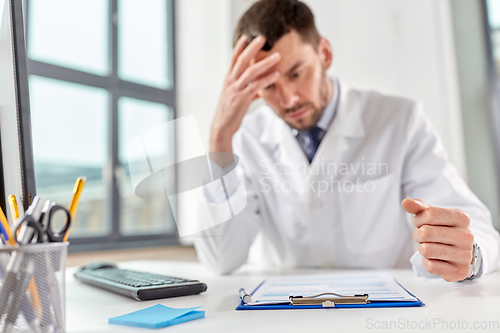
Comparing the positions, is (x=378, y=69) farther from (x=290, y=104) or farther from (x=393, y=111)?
(x=290, y=104)

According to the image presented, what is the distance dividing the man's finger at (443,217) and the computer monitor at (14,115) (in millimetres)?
558

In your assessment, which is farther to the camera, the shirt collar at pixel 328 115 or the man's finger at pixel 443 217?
the shirt collar at pixel 328 115

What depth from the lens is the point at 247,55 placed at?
1.02 metres

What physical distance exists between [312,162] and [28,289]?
86cm

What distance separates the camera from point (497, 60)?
182 centimetres

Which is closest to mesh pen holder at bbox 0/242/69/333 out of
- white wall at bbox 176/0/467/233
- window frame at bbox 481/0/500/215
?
white wall at bbox 176/0/467/233

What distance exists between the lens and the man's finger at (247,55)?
1.02 metres

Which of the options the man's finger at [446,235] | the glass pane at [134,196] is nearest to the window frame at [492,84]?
the man's finger at [446,235]

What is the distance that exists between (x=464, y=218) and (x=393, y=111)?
24.2 inches

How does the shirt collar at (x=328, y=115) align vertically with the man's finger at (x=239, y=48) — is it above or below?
below

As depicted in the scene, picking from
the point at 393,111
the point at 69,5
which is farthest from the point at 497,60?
the point at 69,5

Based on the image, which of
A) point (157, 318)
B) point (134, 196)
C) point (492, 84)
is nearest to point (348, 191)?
point (157, 318)

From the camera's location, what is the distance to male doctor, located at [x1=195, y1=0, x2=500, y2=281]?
3.37ft

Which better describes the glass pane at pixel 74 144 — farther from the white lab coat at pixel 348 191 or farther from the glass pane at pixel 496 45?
the glass pane at pixel 496 45
